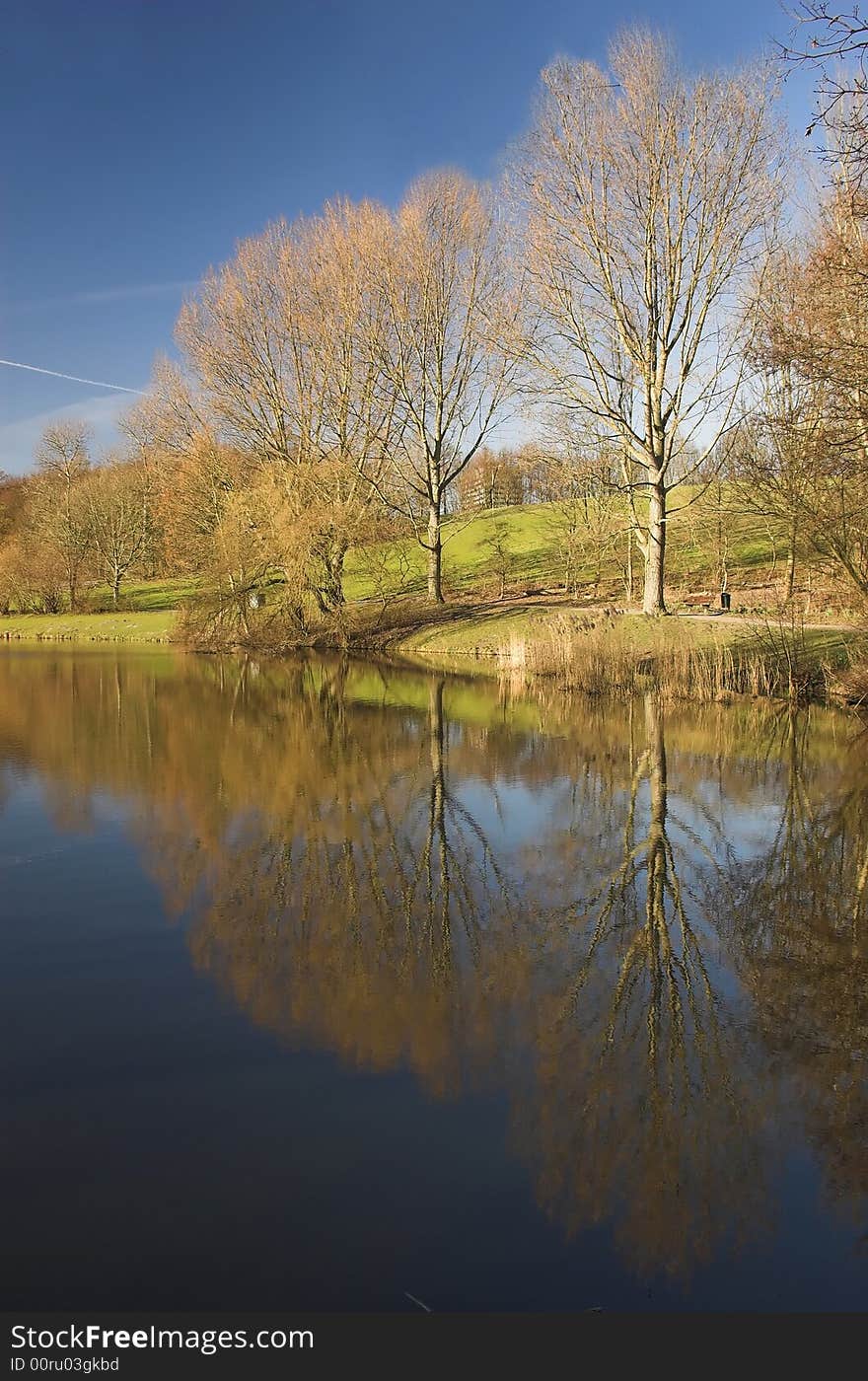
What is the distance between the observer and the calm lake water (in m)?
3.29

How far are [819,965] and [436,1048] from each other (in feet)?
8.10

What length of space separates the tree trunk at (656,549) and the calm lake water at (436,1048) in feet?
43.9

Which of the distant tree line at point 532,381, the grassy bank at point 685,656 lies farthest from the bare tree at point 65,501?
the grassy bank at point 685,656

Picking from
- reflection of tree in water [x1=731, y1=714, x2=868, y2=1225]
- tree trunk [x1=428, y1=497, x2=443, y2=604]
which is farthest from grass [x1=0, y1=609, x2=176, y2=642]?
reflection of tree in water [x1=731, y1=714, x2=868, y2=1225]

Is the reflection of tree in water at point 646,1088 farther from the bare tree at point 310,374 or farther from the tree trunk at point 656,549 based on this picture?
the bare tree at point 310,374

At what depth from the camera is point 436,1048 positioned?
4684mm

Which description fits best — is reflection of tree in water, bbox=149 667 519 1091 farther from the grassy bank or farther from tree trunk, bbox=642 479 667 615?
tree trunk, bbox=642 479 667 615

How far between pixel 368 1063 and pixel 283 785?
20.7ft

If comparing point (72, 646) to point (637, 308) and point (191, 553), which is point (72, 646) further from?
point (637, 308)

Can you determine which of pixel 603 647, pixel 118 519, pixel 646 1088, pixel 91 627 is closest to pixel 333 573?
pixel 603 647

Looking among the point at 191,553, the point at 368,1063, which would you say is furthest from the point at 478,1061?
the point at 191,553

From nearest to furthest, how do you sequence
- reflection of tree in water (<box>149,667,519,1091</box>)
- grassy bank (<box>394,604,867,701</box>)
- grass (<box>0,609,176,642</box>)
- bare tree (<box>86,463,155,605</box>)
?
reflection of tree in water (<box>149,667,519,1091</box>)
grassy bank (<box>394,604,867,701</box>)
grass (<box>0,609,176,642</box>)
bare tree (<box>86,463,155,605</box>)

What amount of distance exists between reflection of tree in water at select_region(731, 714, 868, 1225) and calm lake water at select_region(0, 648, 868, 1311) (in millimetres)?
21

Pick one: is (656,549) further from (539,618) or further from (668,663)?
(668,663)
